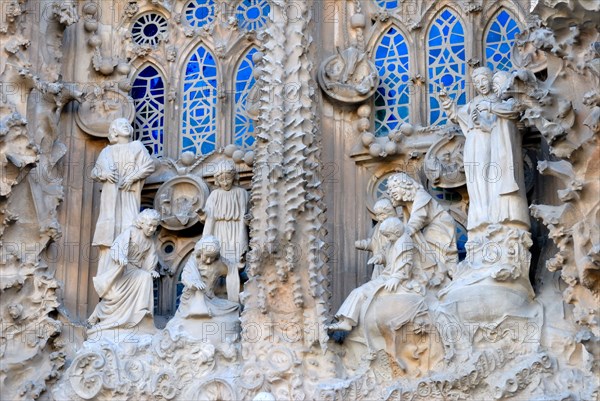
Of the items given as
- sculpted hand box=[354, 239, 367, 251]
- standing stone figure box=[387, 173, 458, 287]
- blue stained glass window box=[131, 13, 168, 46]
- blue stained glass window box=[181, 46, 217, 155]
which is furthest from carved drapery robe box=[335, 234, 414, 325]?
blue stained glass window box=[131, 13, 168, 46]

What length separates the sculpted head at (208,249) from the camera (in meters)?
17.8

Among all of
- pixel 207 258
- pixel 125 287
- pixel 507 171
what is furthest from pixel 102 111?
pixel 507 171

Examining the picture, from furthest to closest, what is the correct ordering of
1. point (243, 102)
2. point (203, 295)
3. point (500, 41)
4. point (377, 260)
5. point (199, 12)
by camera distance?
point (199, 12)
point (243, 102)
point (500, 41)
point (203, 295)
point (377, 260)

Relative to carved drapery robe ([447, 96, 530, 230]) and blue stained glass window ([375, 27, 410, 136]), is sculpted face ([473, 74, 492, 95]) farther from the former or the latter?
blue stained glass window ([375, 27, 410, 136])

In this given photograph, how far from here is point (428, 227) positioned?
692 inches

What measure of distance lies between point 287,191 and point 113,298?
1630mm

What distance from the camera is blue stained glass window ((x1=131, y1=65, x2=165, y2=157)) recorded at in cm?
1919

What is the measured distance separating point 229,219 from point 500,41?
2662 millimetres

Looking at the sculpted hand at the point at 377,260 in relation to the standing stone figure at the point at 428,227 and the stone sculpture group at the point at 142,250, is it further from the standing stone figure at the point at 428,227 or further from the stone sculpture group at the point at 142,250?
the stone sculpture group at the point at 142,250

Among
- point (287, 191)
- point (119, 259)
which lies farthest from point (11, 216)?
point (287, 191)

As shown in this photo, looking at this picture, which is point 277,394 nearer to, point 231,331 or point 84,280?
point 231,331

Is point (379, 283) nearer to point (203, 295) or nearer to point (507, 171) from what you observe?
point (507, 171)

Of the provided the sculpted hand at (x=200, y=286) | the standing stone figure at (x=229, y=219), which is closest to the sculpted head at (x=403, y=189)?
the standing stone figure at (x=229, y=219)

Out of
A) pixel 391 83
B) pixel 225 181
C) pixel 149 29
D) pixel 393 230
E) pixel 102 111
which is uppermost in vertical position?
pixel 149 29
